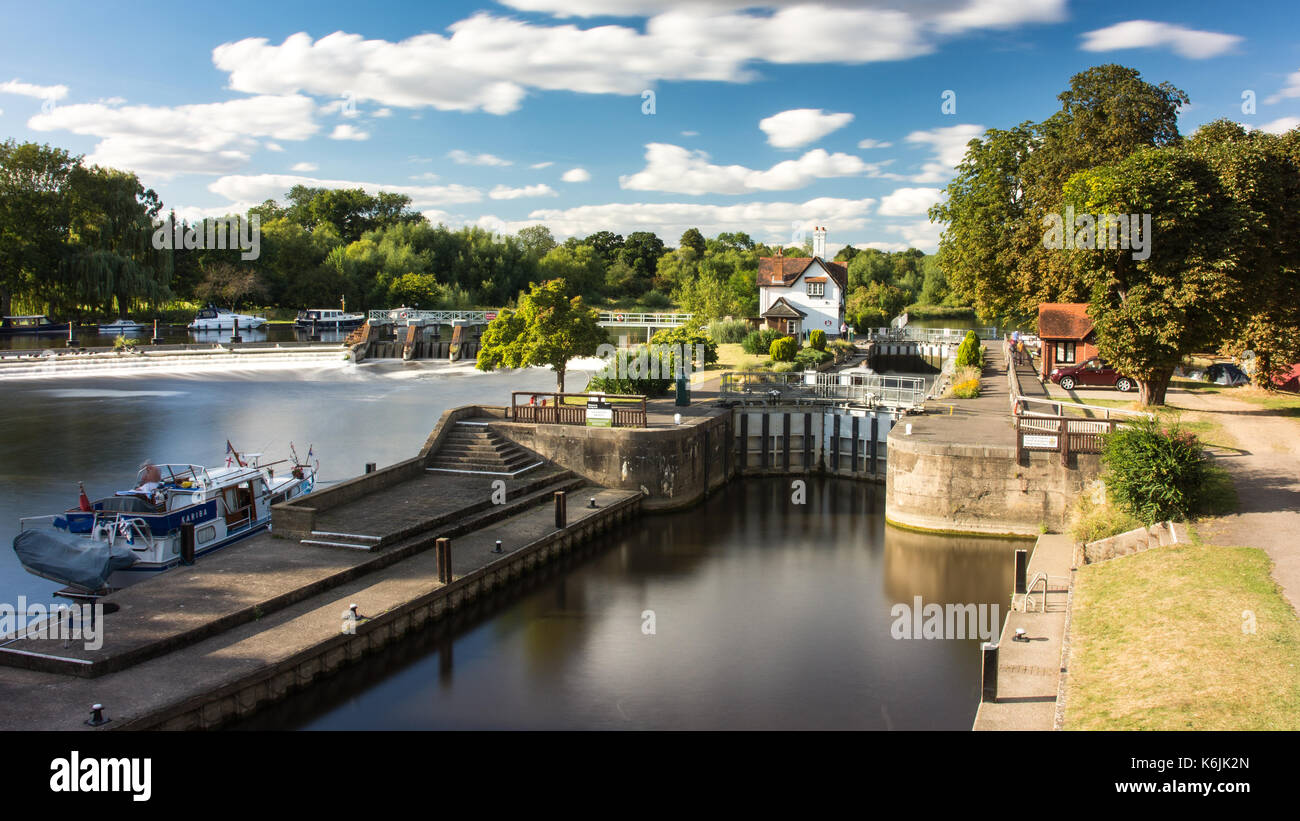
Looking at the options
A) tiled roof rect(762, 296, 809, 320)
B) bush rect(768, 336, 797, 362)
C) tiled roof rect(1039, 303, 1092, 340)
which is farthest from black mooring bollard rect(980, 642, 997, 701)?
tiled roof rect(762, 296, 809, 320)

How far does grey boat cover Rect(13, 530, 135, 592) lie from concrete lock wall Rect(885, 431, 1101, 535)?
22.3 metres

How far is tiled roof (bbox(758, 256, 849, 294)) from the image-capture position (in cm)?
7906

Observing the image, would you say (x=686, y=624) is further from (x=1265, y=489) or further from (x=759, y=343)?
(x=759, y=343)

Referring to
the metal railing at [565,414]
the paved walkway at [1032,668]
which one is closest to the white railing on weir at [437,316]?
the metal railing at [565,414]

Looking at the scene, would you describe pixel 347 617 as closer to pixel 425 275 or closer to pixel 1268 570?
pixel 1268 570

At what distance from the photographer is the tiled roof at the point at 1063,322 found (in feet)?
160

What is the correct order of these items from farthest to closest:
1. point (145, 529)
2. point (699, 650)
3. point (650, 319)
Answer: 1. point (650, 319)
2. point (145, 529)
3. point (699, 650)

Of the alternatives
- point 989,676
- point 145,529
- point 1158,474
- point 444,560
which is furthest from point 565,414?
point 989,676

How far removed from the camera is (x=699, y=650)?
67.8 feet

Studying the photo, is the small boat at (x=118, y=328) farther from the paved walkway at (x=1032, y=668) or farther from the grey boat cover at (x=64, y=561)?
the paved walkway at (x=1032, y=668)

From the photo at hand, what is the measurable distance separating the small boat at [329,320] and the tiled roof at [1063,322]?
75.0 metres

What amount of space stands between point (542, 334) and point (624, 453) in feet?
25.3

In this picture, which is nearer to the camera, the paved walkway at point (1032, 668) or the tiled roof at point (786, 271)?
the paved walkway at point (1032, 668)

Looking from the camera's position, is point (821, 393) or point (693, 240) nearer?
point (821, 393)
